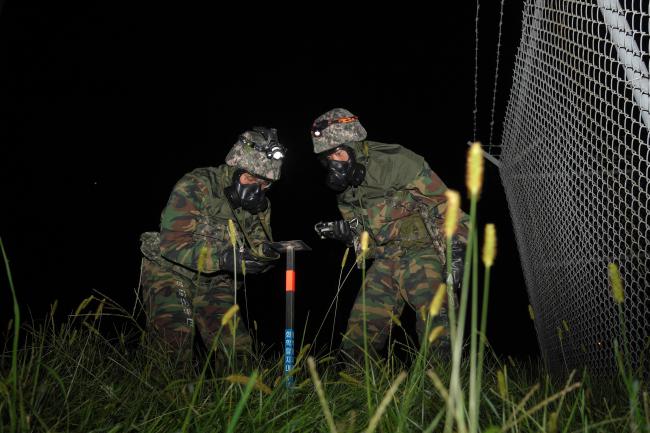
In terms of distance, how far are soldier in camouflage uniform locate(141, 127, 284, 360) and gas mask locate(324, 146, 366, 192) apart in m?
0.35

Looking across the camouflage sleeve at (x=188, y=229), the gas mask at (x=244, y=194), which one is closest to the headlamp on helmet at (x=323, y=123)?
the gas mask at (x=244, y=194)

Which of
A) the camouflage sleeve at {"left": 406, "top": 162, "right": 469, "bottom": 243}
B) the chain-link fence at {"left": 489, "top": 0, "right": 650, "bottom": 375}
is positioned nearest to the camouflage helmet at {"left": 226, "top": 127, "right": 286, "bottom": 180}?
the camouflage sleeve at {"left": 406, "top": 162, "right": 469, "bottom": 243}

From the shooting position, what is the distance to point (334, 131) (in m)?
4.02

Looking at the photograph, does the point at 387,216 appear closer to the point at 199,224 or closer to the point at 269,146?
the point at 269,146

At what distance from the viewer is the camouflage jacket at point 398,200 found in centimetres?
405

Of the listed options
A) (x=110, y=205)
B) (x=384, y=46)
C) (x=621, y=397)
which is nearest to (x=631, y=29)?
(x=621, y=397)

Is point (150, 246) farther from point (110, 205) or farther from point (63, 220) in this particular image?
point (110, 205)

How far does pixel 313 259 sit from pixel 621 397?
13.1m

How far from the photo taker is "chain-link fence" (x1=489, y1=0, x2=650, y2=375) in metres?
2.16

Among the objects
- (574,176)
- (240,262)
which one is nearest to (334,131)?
(240,262)

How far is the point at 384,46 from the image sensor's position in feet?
68.6

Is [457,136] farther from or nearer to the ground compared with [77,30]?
nearer to the ground

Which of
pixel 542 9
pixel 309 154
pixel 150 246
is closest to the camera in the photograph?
pixel 542 9

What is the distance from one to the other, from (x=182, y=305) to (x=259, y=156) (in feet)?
3.66
